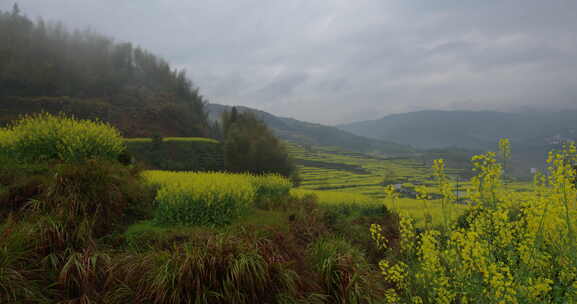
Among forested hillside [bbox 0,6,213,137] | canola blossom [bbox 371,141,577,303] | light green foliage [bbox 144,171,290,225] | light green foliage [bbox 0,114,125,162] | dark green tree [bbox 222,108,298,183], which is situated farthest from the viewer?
forested hillside [bbox 0,6,213,137]

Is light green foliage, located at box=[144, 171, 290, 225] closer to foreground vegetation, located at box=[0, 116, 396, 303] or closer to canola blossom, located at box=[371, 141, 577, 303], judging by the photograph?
foreground vegetation, located at box=[0, 116, 396, 303]

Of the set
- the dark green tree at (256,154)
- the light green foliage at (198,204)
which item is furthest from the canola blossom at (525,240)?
the dark green tree at (256,154)

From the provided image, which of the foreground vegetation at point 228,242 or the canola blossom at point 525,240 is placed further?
the foreground vegetation at point 228,242

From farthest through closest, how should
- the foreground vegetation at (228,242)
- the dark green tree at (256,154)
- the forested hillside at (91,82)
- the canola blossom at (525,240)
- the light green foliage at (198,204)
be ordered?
the forested hillside at (91,82), the dark green tree at (256,154), the light green foliage at (198,204), the foreground vegetation at (228,242), the canola blossom at (525,240)

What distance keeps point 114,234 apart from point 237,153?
21.2 meters

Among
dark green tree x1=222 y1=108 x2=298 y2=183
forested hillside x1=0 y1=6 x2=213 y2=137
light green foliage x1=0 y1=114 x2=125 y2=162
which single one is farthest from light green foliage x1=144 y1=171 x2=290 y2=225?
forested hillside x1=0 y1=6 x2=213 y2=137

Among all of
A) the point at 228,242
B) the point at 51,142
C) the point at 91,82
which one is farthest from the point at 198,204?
the point at 91,82

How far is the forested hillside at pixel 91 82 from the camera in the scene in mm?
40062

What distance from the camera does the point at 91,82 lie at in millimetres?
48969

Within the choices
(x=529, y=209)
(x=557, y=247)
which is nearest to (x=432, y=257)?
(x=529, y=209)

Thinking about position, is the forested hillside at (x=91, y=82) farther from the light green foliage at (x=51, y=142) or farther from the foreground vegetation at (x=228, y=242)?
the foreground vegetation at (x=228, y=242)

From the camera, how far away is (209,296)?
13.4 feet

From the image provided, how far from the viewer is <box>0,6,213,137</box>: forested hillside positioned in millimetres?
40062

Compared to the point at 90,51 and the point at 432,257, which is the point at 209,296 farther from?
the point at 90,51
